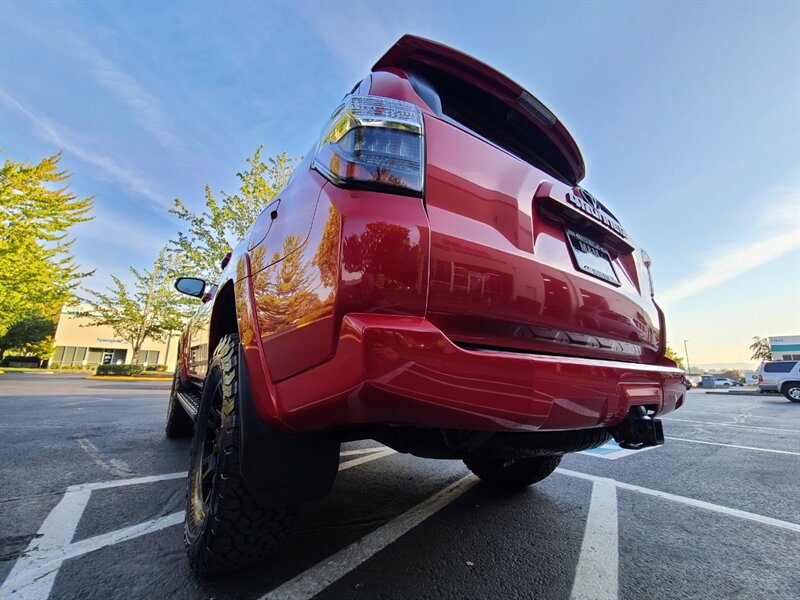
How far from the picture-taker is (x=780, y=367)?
59.8ft

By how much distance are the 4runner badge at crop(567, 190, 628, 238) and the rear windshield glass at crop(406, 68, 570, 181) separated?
292 mm

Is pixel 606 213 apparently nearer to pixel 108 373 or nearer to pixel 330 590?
pixel 330 590

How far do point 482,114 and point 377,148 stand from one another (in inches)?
31.0

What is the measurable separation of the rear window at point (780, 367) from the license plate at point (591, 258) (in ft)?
78.2

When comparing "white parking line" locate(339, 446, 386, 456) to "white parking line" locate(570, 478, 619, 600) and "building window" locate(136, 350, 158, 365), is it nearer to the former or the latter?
"white parking line" locate(570, 478, 619, 600)

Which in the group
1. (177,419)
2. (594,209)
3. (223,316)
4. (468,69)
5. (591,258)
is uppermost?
(468,69)

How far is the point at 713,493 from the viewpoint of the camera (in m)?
2.75

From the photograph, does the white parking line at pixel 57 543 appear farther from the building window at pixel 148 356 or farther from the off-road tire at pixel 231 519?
the building window at pixel 148 356

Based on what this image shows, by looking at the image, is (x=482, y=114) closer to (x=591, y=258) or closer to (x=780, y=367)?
(x=591, y=258)

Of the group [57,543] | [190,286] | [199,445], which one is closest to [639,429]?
[199,445]

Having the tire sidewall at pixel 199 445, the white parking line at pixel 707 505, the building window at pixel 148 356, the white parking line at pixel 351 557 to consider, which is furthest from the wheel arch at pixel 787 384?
the building window at pixel 148 356

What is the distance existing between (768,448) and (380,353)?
614cm

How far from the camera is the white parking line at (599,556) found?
4.71ft

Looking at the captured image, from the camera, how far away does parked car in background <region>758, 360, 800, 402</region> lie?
665 inches
